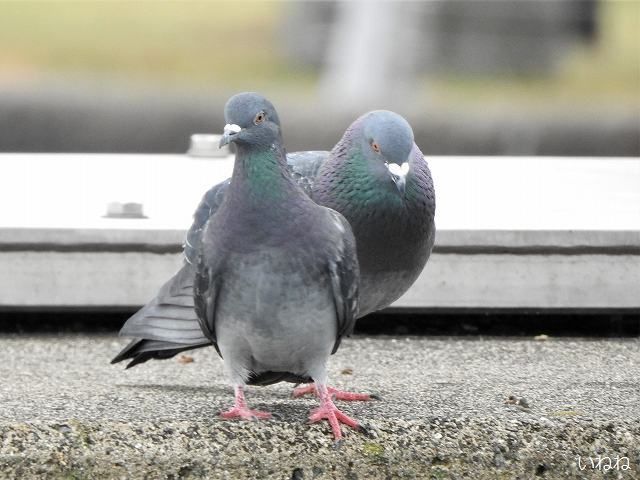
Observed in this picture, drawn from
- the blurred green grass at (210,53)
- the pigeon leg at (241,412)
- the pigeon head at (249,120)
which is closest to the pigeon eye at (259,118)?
the pigeon head at (249,120)

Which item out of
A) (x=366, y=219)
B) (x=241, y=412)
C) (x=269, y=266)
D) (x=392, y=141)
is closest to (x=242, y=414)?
(x=241, y=412)

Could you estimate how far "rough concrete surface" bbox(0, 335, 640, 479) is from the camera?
3.44 m

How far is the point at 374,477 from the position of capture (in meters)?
Answer: 3.52

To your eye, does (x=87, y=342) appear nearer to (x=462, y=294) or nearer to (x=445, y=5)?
(x=462, y=294)

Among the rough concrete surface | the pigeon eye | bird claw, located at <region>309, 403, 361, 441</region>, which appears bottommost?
the rough concrete surface

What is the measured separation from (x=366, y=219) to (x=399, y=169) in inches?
11.2

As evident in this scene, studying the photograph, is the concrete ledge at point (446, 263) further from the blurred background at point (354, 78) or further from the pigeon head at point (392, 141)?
the blurred background at point (354, 78)

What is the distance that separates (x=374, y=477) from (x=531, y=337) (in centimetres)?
177

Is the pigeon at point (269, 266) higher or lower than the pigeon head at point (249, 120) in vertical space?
lower

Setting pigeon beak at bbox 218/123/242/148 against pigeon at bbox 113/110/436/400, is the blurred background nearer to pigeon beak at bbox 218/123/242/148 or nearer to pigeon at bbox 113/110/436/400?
pigeon at bbox 113/110/436/400

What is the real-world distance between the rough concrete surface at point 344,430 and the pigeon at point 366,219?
0.19m

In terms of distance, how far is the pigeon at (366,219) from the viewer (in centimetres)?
394

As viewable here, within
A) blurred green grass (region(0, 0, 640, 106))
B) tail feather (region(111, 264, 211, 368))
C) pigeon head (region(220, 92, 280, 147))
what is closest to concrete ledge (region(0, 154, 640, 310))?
tail feather (region(111, 264, 211, 368))

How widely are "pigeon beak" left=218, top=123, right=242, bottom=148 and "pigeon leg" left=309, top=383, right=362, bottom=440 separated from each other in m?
0.76
